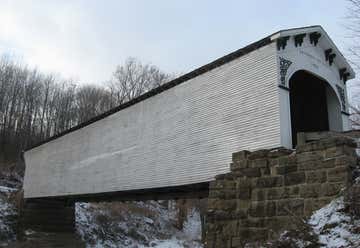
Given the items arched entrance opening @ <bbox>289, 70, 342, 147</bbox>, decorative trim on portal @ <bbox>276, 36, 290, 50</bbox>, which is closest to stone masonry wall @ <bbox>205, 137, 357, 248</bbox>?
decorative trim on portal @ <bbox>276, 36, 290, 50</bbox>

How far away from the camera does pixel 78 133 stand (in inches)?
709

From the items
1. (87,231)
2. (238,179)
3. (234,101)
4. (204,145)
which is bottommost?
(87,231)

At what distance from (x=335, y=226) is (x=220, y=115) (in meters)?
5.00

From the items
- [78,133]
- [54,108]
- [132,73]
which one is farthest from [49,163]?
[132,73]

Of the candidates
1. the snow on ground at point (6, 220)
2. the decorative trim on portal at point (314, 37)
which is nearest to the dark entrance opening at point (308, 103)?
the decorative trim on portal at point (314, 37)

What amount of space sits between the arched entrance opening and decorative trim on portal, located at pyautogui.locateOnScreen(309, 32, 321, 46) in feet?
3.40

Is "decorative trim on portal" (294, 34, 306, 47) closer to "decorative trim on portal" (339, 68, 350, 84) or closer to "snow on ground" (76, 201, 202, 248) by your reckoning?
"decorative trim on portal" (339, 68, 350, 84)

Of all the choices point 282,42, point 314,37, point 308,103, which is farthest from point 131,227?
point 282,42

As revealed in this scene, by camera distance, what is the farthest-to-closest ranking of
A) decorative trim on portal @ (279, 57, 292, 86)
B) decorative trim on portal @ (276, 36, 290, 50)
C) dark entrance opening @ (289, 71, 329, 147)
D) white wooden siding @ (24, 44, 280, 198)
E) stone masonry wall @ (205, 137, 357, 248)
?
dark entrance opening @ (289, 71, 329, 147), white wooden siding @ (24, 44, 280, 198), decorative trim on portal @ (276, 36, 290, 50), decorative trim on portal @ (279, 57, 292, 86), stone masonry wall @ (205, 137, 357, 248)

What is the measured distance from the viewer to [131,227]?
26.4 m

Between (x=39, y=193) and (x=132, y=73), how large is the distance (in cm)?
3139

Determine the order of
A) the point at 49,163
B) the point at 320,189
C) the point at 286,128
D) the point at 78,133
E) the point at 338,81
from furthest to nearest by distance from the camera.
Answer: the point at 49,163 < the point at 78,133 < the point at 338,81 < the point at 286,128 < the point at 320,189

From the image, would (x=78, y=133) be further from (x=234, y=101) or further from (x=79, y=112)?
(x=79, y=112)

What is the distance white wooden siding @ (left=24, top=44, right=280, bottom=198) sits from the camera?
9930 millimetres
